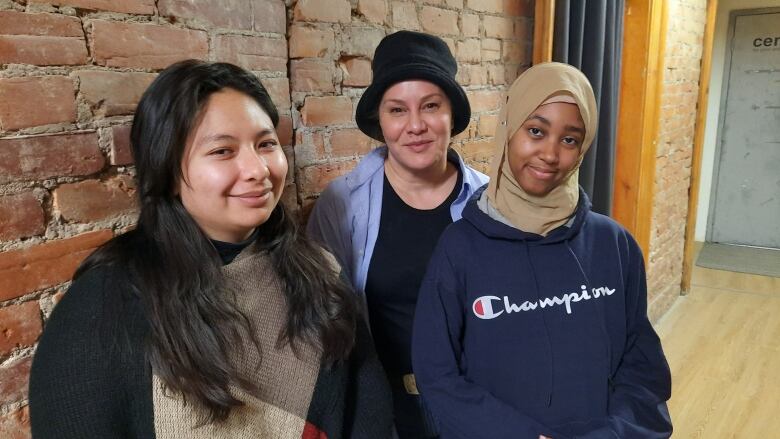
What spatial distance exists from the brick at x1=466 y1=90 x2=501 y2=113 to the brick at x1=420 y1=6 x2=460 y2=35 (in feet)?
0.78

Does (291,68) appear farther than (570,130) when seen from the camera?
Yes

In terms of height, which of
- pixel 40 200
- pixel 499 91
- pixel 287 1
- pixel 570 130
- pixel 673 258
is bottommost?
pixel 673 258

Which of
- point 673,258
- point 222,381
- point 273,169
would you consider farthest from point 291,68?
point 673,258

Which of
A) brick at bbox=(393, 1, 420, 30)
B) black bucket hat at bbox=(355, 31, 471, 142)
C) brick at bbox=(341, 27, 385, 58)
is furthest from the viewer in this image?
Answer: brick at bbox=(393, 1, 420, 30)

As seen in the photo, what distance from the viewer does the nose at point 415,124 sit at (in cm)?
129

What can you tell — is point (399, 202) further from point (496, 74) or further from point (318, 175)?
point (496, 74)

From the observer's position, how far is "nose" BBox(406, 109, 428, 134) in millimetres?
1293

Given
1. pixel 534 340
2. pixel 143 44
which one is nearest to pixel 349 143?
pixel 143 44

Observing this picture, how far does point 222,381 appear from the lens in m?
0.91

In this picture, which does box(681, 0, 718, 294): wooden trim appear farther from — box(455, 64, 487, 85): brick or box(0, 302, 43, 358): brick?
box(0, 302, 43, 358): brick

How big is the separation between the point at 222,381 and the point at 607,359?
2.46 ft

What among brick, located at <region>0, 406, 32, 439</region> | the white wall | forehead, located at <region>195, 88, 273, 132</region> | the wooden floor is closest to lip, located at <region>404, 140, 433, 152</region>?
forehead, located at <region>195, 88, 273, 132</region>

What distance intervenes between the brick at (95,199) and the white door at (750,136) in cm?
534

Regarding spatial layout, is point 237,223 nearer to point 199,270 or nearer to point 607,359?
point 199,270
